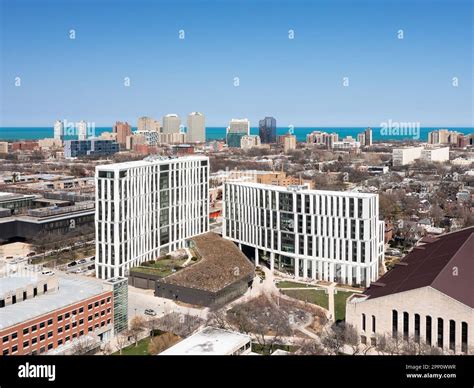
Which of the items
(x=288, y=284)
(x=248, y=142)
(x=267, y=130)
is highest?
(x=267, y=130)

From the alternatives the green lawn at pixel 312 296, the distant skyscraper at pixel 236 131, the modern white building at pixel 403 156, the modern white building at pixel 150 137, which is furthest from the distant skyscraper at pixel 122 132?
the green lawn at pixel 312 296

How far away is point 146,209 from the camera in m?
20.1

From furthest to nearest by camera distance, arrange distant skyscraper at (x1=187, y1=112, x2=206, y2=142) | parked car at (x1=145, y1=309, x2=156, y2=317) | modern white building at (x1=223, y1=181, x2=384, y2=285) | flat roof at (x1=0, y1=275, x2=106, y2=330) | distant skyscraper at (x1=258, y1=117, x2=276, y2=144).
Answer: distant skyscraper at (x1=187, y1=112, x2=206, y2=142), distant skyscraper at (x1=258, y1=117, x2=276, y2=144), modern white building at (x1=223, y1=181, x2=384, y2=285), parked car at (x1=145, y1=309, x2=156, y2=317), flat roof at (x1=0, y1=275, x2=106, y2=330)

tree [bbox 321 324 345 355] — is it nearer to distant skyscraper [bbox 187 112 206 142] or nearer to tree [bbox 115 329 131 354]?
tree [bbox 115 329 131 354]

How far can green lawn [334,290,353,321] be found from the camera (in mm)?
15195

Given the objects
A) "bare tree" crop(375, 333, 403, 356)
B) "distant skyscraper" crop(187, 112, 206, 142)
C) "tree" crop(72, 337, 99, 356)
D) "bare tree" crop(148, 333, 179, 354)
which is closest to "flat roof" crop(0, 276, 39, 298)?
"tree" crop(72, 337, 99, 356)

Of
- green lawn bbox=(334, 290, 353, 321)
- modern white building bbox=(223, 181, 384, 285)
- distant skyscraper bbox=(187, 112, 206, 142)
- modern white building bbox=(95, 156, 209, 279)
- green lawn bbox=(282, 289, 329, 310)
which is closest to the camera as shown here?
green lawn bbox=(334, 290, 353, 321)

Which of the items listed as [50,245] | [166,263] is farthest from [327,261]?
[50,245]

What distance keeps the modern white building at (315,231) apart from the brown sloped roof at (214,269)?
1.59 meters

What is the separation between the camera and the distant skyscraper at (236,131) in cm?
8508

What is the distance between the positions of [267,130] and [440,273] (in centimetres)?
7532

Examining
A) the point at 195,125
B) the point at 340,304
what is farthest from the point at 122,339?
the point at 195,125

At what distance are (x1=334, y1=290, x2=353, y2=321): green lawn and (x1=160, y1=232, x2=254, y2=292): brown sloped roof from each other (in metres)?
3.21

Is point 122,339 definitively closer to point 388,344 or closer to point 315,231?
point 388,344
